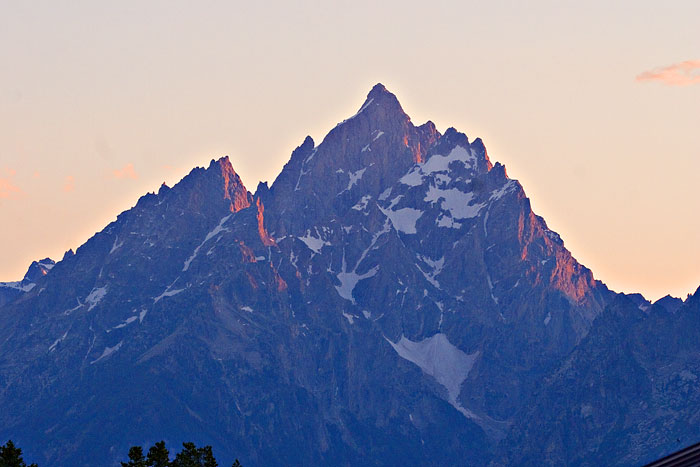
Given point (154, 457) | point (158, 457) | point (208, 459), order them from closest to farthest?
1. point (158, 457)
2. point (154, 457)
3. point (208, 459)

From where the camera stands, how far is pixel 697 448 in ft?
375

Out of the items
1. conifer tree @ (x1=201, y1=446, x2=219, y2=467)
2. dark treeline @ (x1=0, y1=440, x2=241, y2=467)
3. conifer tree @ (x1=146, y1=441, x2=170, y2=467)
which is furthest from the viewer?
conifer tree @ (x1=201, y1=446, x2=219, y2=467)

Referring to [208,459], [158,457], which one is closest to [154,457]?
[158,457]

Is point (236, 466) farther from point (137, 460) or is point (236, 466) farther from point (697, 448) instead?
point (697, 448)

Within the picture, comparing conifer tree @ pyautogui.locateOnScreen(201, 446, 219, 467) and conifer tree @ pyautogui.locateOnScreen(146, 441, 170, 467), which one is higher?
conifer tree @ pyautogui.locateOnScreen(201, 446, 219, 467)

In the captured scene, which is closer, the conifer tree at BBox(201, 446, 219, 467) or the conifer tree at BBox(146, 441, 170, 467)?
the conifer tree at BBox(146, 441, 170, 467)

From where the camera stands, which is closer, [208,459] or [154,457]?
[154,457]

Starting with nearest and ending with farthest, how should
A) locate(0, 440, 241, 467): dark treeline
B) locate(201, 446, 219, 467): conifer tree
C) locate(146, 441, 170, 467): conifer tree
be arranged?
locate(0, 440, 241, 467): dark treeline → locate(146, 441, 170, 467): conifer tree → locate(201, 446, 219, 467): conifer tree

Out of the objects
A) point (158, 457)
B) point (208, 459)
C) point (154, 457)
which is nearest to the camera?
point (158, 457)

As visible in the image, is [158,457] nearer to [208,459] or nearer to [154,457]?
[154,457]

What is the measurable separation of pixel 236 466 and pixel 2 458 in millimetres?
34178

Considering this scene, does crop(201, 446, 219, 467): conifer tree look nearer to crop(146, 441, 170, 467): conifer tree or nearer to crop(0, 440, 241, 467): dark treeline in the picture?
crop(0, 440, 241, 467): dark treeline

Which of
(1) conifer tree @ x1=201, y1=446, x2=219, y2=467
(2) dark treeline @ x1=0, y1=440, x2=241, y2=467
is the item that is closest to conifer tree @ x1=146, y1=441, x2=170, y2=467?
(2) dark treeline @ x1=0, y1=440, x2=241, y2=467

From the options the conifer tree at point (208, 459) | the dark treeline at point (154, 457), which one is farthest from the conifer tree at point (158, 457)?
the conifer tree at point (208, 459)
